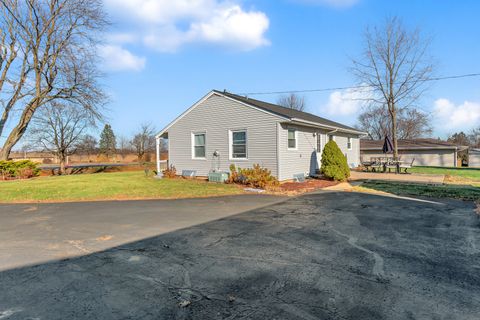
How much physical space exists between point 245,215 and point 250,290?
3.90 metres

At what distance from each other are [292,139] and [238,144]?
261 centimetres

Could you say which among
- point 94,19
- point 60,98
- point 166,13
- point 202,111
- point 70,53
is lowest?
point 202,111

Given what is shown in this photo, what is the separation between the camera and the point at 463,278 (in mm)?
3295

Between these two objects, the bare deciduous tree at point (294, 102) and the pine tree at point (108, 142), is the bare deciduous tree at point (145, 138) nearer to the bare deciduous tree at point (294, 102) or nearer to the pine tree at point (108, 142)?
the pine tree at point (108, 142)

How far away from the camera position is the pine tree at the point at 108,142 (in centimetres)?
4656

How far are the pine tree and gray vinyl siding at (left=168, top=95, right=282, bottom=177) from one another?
1353 inches

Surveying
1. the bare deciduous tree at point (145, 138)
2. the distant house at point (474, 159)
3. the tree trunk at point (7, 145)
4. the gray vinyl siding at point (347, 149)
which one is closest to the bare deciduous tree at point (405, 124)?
the distant house at point (474, 159)

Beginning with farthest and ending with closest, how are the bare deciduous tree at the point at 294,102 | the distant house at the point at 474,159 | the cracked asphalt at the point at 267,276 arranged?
the bare deciduous tree at the point at 294,102 < the distant house at the point at 474,159 < the cracked asphalt at the point at 267,276

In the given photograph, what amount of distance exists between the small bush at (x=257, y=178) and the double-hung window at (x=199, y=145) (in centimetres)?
322

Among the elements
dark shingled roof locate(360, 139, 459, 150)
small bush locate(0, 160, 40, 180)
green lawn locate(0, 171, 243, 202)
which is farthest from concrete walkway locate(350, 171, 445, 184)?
small bush locate(0, 160, 40, 180)

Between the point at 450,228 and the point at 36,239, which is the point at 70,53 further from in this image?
the point at 450,228

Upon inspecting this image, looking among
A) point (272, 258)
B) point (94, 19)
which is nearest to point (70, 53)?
point (94, 19)

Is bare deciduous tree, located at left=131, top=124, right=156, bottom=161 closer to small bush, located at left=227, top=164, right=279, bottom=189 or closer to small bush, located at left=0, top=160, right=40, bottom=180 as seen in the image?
small bush, located at left=0, top=160, right=40, bottom=180

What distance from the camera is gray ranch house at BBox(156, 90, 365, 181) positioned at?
12.9m
